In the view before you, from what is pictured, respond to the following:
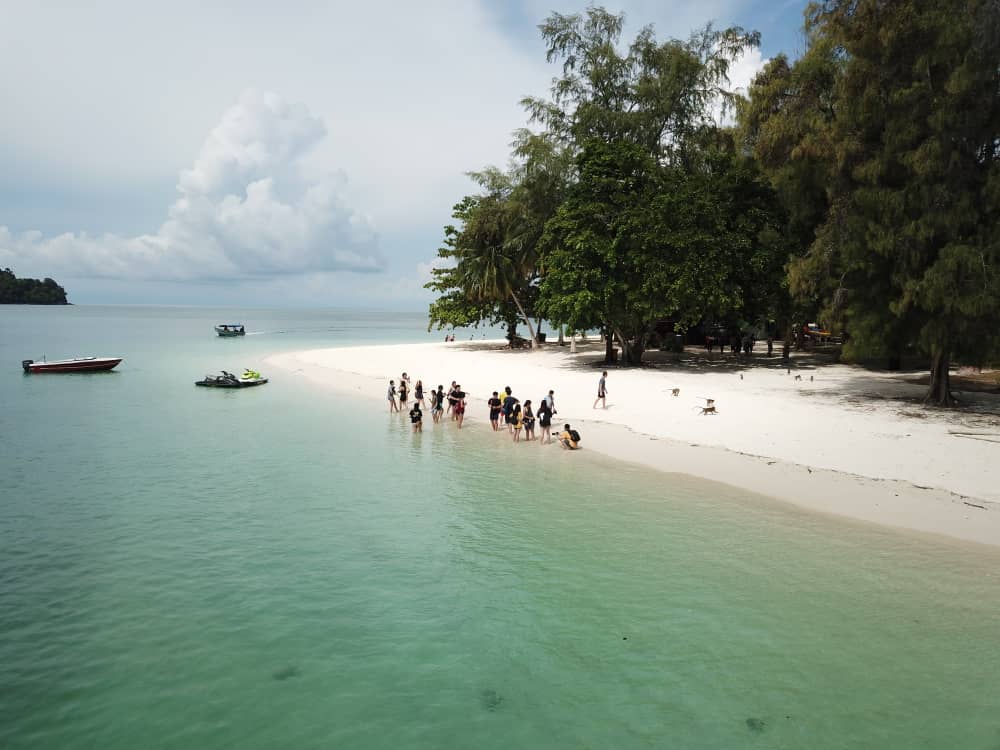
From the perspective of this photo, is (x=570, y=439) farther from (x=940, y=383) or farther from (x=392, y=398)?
(x=940, y=383)

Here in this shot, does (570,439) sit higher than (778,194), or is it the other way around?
(778,194)

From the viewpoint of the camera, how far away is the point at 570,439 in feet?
71.3

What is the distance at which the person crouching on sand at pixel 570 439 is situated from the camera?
70.7ft

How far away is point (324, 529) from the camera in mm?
14539

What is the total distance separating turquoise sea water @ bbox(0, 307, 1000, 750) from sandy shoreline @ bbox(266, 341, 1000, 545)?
1.67 m

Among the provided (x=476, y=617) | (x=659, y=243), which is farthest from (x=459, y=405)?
(x=659, y=243)

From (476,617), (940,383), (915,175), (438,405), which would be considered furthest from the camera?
(438,405)

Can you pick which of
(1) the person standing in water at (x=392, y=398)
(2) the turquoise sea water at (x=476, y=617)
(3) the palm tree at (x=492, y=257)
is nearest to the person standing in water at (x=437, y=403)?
(1) the person standing in water at (x=392, y=398)

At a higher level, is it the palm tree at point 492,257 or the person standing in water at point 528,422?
the palm tree at point 492,257

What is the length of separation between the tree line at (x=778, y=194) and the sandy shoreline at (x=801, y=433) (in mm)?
3080

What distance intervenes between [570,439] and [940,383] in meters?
16.6

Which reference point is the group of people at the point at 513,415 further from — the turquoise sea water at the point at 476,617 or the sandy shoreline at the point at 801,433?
the turquoise sea water at the point at 476,617

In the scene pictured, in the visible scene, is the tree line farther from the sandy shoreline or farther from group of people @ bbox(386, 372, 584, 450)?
group of people @ bbox(386, 372, 584, 450)

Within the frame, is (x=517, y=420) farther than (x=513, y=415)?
No
